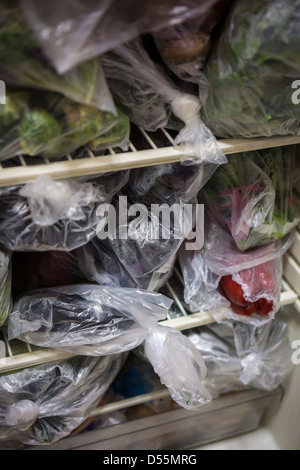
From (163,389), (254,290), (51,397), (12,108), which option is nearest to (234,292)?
(254,290)

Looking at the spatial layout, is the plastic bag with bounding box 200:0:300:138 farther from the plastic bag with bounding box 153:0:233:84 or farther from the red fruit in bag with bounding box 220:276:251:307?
the red fruit in bag with bounding box 220:276:251:307

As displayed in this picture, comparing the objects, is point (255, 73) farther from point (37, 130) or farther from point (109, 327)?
point (109, 327)

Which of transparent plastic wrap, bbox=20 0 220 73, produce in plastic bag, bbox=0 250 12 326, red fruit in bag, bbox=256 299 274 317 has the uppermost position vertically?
transparent plastic wrap, bbox=20 0 220 73

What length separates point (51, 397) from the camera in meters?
1.03

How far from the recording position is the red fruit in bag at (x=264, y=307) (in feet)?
3.40

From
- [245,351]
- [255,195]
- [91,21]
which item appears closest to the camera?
[91,21]

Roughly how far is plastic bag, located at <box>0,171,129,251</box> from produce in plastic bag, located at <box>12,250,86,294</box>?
0.13 metres

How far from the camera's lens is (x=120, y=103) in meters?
0.84

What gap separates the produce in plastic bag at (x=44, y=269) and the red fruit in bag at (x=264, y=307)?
1.22 feet

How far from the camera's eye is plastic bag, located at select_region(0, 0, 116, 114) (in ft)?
2.12

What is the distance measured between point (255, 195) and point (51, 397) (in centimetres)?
58

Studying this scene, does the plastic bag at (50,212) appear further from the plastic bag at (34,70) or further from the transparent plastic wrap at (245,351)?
the transparent plastic wrap at (245,351)

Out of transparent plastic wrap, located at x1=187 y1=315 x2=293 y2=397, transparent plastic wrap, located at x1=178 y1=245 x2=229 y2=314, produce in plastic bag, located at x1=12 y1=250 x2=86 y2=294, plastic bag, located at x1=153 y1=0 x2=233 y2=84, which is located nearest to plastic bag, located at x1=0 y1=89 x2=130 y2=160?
plastic bag, located at x1=153 y1=0 x2=233 y2=84

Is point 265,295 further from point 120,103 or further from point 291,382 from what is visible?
point 120,103
